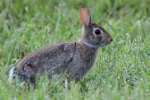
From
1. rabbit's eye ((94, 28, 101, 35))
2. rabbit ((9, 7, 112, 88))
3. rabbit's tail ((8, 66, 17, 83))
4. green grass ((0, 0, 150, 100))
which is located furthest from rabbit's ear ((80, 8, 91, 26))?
→ rabbit's tail ((8, 66, 17, 83))

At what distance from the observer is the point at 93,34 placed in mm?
8227

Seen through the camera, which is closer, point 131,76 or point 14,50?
point 131,76

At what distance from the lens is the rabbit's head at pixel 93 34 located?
818cm

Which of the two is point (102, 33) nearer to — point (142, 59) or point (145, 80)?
point (142, 59)

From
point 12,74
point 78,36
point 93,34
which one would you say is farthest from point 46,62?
point 78,36

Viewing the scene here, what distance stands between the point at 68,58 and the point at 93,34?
0.52 metres

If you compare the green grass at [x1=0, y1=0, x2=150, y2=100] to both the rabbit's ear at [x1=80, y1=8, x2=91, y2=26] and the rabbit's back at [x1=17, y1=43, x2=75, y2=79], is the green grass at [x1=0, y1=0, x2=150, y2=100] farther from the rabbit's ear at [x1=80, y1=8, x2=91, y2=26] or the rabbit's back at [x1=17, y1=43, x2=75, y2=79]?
the rabbit's ear at [x1=80, y1=8, x2=91, y2=26]

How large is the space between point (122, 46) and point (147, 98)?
6.41 feet

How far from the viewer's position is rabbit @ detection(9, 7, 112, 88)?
7.66 m

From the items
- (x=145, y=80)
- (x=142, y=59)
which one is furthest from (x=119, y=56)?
(x=145, y=80)

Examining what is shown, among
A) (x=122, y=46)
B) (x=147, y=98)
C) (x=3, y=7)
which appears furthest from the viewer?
(x=3, y=7)

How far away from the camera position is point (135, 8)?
10.8m

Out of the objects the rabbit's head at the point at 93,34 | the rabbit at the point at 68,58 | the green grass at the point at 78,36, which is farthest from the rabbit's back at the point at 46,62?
the rabbit's head at the point at 93,34

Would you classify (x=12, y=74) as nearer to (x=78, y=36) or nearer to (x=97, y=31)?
(x=97, y=31)
